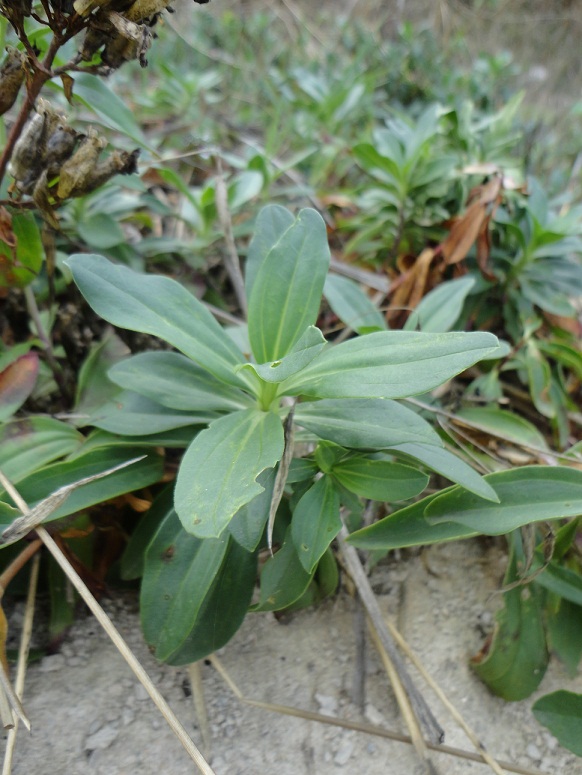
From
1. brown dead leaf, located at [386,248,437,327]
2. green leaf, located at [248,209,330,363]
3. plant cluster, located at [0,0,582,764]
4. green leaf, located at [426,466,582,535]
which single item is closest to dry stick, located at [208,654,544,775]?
plant cluster, located at [0,0,582,764]

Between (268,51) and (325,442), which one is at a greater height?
(268,51)

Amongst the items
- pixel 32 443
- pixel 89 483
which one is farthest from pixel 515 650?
pixel 32 443

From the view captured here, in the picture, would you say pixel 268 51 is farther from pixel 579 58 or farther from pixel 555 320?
pixel 579 58

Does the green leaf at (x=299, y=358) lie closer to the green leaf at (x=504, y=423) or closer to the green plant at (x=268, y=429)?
the green plant at (x=268, y=429)

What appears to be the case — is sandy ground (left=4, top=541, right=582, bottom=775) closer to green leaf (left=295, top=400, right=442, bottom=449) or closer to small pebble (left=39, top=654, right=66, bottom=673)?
small pebble (left=39, top=654, right=66, bottom=673)

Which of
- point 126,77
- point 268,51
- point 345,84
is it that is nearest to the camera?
point 345,84

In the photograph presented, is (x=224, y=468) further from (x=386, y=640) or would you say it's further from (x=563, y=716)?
(x=563, y=716)

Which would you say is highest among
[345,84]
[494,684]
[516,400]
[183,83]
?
[183,83]

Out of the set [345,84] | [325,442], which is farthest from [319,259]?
[345,84]
